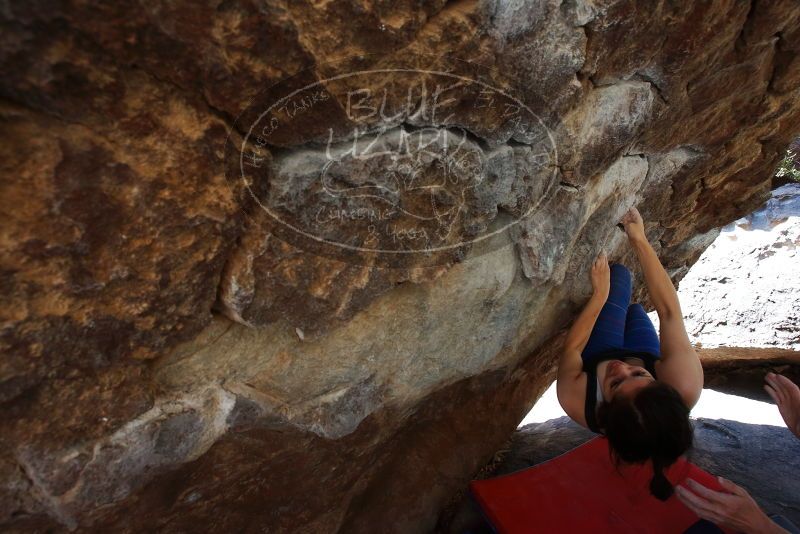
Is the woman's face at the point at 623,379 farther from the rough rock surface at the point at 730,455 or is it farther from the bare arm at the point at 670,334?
the rough rock surface at the point at 730,455

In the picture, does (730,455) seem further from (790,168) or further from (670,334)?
(790,168)

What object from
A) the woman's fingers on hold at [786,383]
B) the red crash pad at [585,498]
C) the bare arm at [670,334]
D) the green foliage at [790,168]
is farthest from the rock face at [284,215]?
the green foliage at [790,168]

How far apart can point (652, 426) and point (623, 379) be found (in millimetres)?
215

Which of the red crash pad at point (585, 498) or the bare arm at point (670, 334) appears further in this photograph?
the red crash pad at point (585, 498)

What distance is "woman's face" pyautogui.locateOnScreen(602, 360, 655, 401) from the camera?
1.55 metres

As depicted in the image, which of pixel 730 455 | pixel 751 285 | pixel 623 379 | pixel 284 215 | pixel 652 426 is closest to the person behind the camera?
pixel 284 215

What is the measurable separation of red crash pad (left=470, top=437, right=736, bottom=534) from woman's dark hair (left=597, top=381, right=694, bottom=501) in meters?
0.32

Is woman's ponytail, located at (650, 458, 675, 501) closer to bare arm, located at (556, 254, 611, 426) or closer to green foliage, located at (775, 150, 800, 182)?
bare arm, located at (556, 254, 611, 426)

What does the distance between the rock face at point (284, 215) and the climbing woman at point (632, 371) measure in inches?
8.8

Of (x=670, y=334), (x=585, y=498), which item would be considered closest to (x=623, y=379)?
(x=670, y=334)

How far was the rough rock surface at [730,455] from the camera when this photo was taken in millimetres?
2264

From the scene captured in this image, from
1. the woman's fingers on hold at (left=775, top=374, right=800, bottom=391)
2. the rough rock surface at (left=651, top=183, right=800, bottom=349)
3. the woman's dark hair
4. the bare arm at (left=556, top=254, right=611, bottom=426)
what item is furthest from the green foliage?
the woman's dark hair

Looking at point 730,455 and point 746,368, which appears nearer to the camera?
point 730,455

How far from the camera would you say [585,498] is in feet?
6.56
